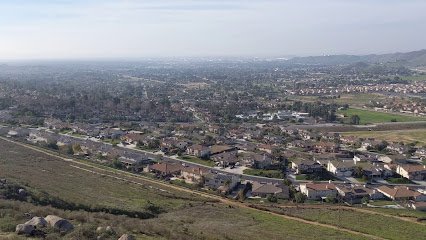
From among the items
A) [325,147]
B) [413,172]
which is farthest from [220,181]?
[325,147]

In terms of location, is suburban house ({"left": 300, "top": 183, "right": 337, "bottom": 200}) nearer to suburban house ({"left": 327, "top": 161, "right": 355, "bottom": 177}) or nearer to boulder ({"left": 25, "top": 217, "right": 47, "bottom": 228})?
suburban house ({"left": 327, "top": 161, "right": 355, "bottom": 177})

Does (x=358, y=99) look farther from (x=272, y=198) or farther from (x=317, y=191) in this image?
(x=272, y=198)

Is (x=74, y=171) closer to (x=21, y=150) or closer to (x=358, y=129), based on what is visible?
(x=21, y=150)

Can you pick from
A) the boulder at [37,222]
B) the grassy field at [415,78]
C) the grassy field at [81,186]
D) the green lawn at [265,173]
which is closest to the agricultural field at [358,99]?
the grassy field at [415,78]

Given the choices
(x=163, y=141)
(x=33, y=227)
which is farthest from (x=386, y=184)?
(x=33, y=227)

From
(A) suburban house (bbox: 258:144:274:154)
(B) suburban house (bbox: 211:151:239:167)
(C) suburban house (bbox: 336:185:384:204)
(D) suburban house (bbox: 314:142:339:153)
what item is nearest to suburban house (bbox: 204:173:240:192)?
(B) suburban house (bbox: 211:151:239:167)

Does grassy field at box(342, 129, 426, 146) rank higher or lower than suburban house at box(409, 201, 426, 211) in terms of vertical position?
lower
